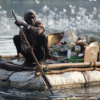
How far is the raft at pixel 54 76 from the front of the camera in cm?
514

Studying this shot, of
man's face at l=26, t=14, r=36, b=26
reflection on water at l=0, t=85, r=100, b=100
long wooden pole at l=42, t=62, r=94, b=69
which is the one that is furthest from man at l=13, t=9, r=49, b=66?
reflection on water at l=0, t=85, r=100, b=100

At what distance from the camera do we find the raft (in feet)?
16.9

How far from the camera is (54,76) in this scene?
17.2ft

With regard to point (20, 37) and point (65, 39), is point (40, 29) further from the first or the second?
point (65, 39)

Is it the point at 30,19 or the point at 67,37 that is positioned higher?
the point at 30,19

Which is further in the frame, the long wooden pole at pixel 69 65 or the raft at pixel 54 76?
the long wooden pole at pixel 69 65

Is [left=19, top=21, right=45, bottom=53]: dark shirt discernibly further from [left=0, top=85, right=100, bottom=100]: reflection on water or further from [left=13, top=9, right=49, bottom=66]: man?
Result: [left=0, top=85, right=100, bottom=100]: reflection on water

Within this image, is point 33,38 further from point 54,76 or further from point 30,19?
point 54,76

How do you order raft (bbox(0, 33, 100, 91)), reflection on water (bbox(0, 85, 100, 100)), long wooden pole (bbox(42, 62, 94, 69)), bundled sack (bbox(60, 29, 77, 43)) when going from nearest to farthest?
reflection on water (bbox(0, 85, 100, 100)) → raft (bbox(0, 33, 100, 91)) → long wooden pole (bbox(42, 62, 94, 69)) → bundled sack (bbox(60, 29, 77, 43))

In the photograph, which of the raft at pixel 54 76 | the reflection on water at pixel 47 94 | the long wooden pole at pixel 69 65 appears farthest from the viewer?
the long wooden pole at pixel 69 65

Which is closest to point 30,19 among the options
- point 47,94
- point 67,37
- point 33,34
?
point 33,34

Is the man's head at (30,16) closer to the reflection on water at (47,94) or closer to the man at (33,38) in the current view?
the man at (33,38)

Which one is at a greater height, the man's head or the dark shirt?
the man's head

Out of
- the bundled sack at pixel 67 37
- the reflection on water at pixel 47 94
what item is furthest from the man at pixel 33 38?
the bundled sack at pixel 67 37
